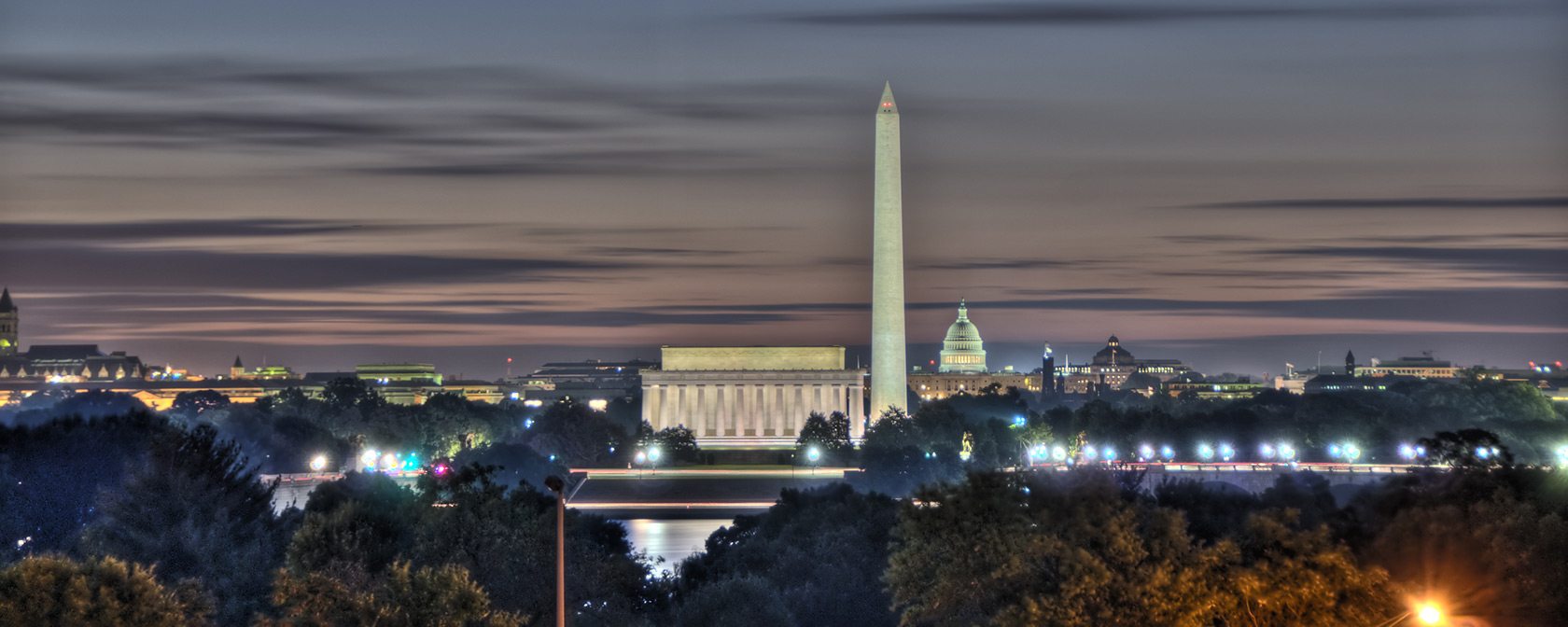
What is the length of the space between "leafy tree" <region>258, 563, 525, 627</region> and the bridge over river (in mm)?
64293

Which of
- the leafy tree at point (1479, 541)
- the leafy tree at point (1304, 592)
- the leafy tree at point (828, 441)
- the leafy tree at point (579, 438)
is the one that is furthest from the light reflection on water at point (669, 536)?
the leafy tree at point (579, 438)

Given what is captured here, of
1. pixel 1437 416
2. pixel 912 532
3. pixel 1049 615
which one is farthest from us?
pixel 1437 416

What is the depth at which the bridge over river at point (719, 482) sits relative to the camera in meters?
104

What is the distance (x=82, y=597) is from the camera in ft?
115

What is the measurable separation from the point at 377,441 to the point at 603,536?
70053 millimetres

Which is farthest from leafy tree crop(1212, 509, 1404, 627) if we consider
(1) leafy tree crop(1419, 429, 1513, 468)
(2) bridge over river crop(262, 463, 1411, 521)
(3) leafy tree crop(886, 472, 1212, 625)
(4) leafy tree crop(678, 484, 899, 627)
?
(2) bridge over river crop(262, 463, 1411, 521)

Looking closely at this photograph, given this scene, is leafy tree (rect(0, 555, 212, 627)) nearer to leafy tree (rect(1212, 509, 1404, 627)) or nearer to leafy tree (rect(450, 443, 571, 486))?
leafy tree (rect(1212, 509, 1404, 627))

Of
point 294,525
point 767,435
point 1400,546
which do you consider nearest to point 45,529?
point 294,525

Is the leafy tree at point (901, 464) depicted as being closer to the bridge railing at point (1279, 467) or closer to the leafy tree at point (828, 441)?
the leafy tree at point (828, 441)

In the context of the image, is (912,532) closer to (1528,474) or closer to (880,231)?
(1528,474)

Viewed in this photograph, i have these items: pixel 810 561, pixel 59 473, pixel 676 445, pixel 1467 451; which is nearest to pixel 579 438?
pixel 676 445

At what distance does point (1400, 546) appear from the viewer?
51.3m

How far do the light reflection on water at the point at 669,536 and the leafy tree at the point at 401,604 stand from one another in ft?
107

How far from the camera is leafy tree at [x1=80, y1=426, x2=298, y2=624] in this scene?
174 feet
